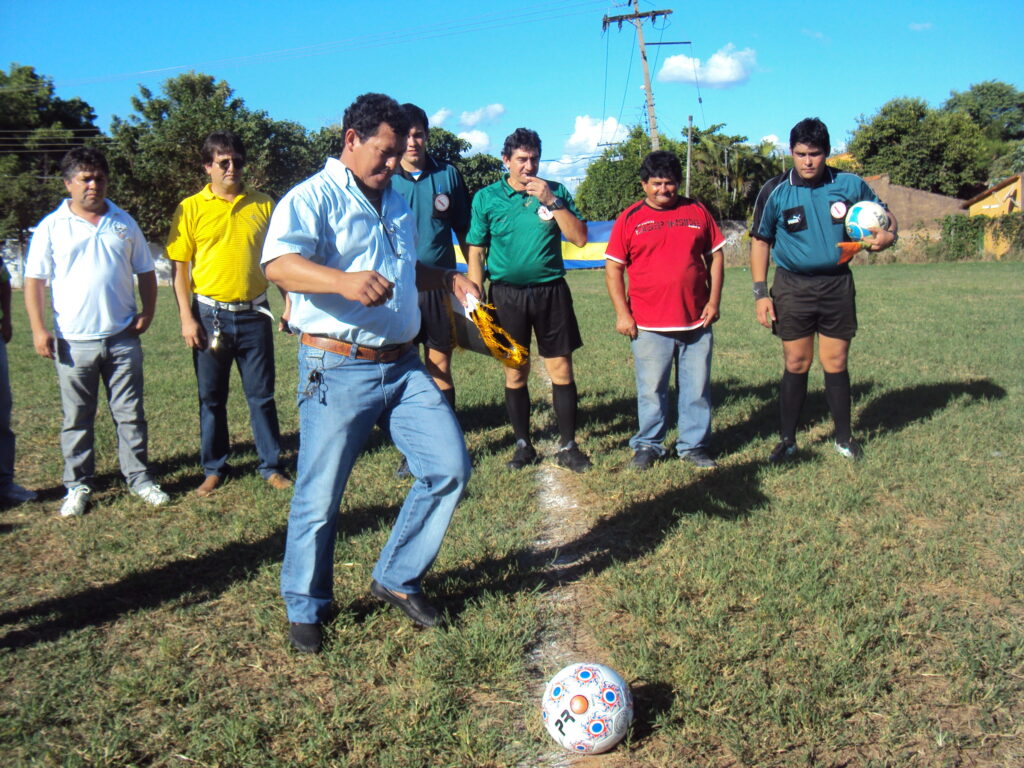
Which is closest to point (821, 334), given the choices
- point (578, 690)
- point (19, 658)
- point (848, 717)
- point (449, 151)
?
point (848, 717)

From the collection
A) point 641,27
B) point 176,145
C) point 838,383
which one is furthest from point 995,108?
point 838,383

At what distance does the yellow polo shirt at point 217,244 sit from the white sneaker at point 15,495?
184 centimetres

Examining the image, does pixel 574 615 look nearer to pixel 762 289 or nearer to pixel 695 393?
pixel 695 393

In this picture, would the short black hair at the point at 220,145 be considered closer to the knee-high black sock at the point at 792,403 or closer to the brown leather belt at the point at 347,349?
the brown leather belt at the point at 347,349

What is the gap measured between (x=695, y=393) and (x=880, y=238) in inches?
61.8

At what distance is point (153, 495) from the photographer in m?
5.41

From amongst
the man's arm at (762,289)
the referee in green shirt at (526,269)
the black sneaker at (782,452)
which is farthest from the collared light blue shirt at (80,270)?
the black sneaker at (782,452)

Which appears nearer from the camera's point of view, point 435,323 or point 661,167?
point 661,167

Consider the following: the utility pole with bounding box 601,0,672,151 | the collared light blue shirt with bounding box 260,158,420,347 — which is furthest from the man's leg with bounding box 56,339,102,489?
the utility pole with bounding box 601,0,672,151

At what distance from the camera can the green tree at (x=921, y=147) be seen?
5097cm

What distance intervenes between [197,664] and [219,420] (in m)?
2.51

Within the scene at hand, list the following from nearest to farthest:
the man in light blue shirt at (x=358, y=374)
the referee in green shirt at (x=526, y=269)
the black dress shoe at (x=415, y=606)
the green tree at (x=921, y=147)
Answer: the man in light blue shirt at (x=358, y=374), the black dress shoe at (x=415, y=606), the referee in green shirt at (x=526, y=269), the green tree at (x=921, y=147)

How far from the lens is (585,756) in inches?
110

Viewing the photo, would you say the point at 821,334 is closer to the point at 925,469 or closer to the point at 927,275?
the point at 925,469
